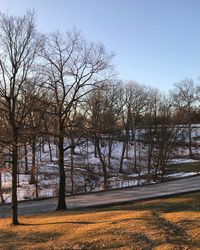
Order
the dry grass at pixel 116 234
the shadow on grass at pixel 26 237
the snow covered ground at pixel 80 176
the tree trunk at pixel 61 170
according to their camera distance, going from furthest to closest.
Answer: the snow covered ground at pixel 80 176, the tree trunk at pixel 61 170, the shadow on grass at pixel 26 237, the dry grass at pixel 116 234

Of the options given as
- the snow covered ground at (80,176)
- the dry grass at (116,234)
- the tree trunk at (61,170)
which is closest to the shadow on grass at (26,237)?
the dry grass at (116,234)

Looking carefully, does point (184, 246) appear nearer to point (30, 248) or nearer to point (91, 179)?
point (30, 248)

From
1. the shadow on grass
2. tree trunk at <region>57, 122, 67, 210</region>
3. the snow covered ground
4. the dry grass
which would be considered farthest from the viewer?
the snow covered ground

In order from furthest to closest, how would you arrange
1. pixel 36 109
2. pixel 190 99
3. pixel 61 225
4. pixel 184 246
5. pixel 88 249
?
1. pixel 190 99
2. pixel 36 109
3. pixel 61 225
4. pixel 88 249
5. pixel 184 246

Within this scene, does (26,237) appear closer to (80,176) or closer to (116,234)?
(116,234)

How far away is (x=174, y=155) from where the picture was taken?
70.9 m

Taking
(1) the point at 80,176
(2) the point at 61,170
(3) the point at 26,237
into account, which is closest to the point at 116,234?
(3) the point at 26,237

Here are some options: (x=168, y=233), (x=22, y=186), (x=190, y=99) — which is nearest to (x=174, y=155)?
(x=190, y=99)

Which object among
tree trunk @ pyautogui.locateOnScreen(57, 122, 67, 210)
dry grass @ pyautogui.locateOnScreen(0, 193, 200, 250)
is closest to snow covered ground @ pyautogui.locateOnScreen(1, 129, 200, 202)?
tree trunk @ pyautogui.locateOnScreen(57, 122, 67, 210)

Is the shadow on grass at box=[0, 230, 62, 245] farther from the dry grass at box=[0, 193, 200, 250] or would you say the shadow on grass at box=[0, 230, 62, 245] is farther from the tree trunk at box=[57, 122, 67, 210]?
the tree trunk at box=[57, 122, 67, 210]

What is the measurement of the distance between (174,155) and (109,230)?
58.0 m

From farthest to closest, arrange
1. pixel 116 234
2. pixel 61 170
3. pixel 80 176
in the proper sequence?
pixel 80 176 < pixel 61 170 < pixel 116 234

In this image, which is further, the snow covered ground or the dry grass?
the snow covered ground

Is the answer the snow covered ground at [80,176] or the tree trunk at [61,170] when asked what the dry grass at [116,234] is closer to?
the tree trunk at [61,170]
